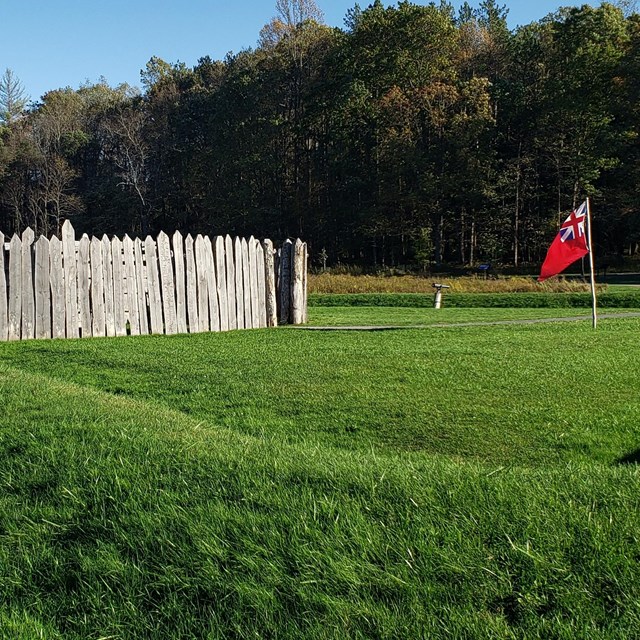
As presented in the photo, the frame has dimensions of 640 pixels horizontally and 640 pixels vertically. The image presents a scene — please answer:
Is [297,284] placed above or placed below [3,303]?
above

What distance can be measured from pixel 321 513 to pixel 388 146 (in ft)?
157

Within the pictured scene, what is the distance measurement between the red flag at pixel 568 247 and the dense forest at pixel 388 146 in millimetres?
32777

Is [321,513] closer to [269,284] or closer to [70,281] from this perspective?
[70,281]

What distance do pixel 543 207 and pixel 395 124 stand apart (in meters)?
12.0

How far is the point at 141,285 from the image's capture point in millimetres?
13508

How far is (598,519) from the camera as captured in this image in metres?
3.39

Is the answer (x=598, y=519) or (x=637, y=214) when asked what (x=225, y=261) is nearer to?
(x=598, y=519)

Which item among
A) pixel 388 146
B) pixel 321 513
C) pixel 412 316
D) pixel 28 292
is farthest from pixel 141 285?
pixel 388 146

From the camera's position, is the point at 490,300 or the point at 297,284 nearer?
the point at 297,284

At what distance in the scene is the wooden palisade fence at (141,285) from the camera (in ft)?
41.2

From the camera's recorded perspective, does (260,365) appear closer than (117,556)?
No

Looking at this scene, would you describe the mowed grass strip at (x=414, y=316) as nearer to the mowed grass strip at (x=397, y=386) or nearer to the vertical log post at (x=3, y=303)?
the mowed grass strip at (x=397, y=386)

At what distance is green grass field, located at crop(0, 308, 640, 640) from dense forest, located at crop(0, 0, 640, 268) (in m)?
41.4

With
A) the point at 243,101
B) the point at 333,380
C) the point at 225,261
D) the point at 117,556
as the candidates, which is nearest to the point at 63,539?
the point at 117,556
